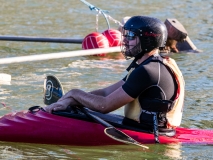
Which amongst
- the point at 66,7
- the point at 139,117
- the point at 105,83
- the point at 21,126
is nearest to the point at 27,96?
the point at 105,83

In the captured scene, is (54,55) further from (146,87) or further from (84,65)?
(146,87)

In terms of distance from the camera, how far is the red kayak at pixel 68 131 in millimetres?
5770

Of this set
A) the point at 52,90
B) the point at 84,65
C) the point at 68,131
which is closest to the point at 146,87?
the point at 68,131

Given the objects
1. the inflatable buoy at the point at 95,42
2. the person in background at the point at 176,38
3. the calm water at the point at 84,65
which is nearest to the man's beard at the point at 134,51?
the calm water at the point at 84,65

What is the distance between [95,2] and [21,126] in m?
10.6

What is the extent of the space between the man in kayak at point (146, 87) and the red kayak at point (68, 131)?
0.11 metres

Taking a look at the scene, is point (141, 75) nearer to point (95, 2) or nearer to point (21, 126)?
point (21, 126)

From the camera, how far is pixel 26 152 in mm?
5824

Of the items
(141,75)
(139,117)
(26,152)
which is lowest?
(26,152)

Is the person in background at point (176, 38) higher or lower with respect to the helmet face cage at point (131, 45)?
lower

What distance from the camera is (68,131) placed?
5.82 m

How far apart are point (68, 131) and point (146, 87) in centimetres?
82

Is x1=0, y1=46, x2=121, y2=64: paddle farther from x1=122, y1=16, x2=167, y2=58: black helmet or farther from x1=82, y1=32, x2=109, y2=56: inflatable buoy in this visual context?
x1=122, y1=16, x2=167, y2=58: black helmet

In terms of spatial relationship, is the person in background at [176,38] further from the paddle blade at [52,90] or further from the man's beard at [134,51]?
the man's beard at [134,51]
